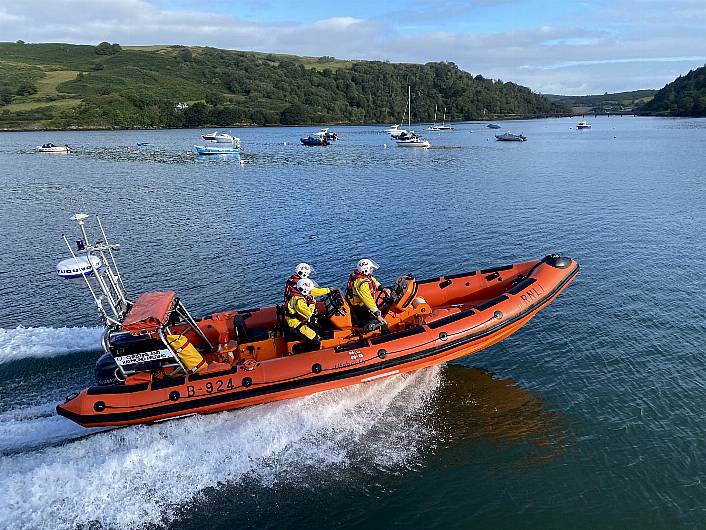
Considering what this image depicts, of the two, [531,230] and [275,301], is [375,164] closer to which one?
[531,230]

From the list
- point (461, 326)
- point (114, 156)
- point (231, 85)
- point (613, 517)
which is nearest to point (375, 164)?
point (114, 156)

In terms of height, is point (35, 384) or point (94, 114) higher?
point (94, 114)

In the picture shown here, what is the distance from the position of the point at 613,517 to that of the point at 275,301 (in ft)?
28.8

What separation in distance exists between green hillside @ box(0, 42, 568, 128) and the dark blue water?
84.9m

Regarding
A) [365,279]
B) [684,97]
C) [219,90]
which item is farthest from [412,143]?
[684,97]

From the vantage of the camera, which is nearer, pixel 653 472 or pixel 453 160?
pixel 653 472

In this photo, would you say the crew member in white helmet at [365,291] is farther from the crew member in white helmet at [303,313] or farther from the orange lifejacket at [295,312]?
the orange lifejacket at [295,312]

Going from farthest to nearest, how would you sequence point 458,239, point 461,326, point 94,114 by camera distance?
point 94,114 → point 458,239 → point 461,326

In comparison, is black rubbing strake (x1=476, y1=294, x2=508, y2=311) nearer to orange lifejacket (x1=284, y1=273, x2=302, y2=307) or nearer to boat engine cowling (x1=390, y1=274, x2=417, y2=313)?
boat engine cowling (x1=390, y1=274, x2=417, y2=313)

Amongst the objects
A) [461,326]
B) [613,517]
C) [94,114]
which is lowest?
[613,517]

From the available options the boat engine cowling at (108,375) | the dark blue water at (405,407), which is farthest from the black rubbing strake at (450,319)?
the boat engine cowling at (108,375)

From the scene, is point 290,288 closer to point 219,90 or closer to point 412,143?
point 412,143

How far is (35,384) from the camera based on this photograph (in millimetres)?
9344

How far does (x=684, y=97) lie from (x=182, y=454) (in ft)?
442
